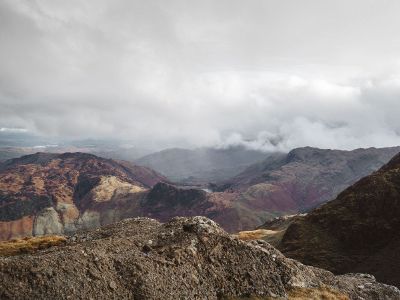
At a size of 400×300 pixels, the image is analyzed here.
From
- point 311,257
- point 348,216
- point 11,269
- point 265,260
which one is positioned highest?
point 11,269

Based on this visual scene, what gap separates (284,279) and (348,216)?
4382 inches

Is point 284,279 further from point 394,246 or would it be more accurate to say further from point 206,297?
point 394,246

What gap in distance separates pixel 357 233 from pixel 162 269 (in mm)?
115394

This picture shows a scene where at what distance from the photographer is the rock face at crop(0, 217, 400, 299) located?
33750 mm

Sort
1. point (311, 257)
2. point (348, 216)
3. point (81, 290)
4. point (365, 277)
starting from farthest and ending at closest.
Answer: point (348, 216) < point (311, 257) < point (365, 277) < point (81, 290)

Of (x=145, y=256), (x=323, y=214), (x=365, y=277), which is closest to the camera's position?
(x=145, y=256)

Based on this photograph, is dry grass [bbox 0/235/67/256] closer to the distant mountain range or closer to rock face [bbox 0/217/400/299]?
rock face [bbox 0/217/400/299]

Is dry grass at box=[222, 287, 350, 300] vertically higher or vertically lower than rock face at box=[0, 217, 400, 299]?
lower

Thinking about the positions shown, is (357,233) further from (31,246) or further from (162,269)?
(162,269)

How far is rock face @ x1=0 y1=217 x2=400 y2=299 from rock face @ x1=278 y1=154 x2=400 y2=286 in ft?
215

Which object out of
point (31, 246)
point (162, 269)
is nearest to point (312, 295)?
point (162, 269)

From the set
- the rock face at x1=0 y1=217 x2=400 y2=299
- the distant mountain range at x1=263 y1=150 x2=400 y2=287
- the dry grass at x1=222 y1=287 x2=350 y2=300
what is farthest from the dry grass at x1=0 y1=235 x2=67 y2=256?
the distant mountain range at x1=263 y1=150 x2=400 y2=287

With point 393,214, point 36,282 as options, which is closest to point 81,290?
point 36,282

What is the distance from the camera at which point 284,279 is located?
51688mm
